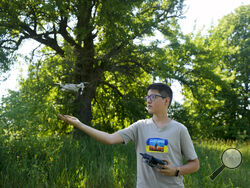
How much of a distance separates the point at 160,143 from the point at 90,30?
10.1m

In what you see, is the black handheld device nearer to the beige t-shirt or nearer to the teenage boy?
the teenage boy

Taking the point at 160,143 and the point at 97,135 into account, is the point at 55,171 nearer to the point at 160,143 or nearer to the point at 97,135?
the point at 97,135

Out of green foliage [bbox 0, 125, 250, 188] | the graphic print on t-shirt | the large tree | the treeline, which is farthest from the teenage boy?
the large tree

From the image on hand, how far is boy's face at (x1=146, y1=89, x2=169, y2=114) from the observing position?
8.93 ft

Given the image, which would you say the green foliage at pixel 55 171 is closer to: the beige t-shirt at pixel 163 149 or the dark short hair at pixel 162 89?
the beige t-shirt at pixel 163 149

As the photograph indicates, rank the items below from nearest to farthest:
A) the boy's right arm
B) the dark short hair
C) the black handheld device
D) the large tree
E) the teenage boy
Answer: the black handheld device
the teenage boy
the boy's right arm
the dark short hair
the large tree

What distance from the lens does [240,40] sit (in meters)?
26.3

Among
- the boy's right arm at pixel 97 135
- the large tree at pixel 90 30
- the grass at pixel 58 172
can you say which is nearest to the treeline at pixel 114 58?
the large tree at pixel 90 30

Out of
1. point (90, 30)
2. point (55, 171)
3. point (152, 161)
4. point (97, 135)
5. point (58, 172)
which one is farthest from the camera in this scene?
point (90, 30)

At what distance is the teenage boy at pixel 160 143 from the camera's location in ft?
8.16

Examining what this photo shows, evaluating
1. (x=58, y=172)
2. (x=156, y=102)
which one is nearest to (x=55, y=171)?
(x=58, y=172)

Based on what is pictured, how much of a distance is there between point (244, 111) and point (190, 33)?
13845 millimetres

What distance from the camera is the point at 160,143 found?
2.49 m

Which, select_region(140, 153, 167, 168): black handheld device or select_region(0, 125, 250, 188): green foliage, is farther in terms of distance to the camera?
select_region(0, 125, 250, 188): green foliage
